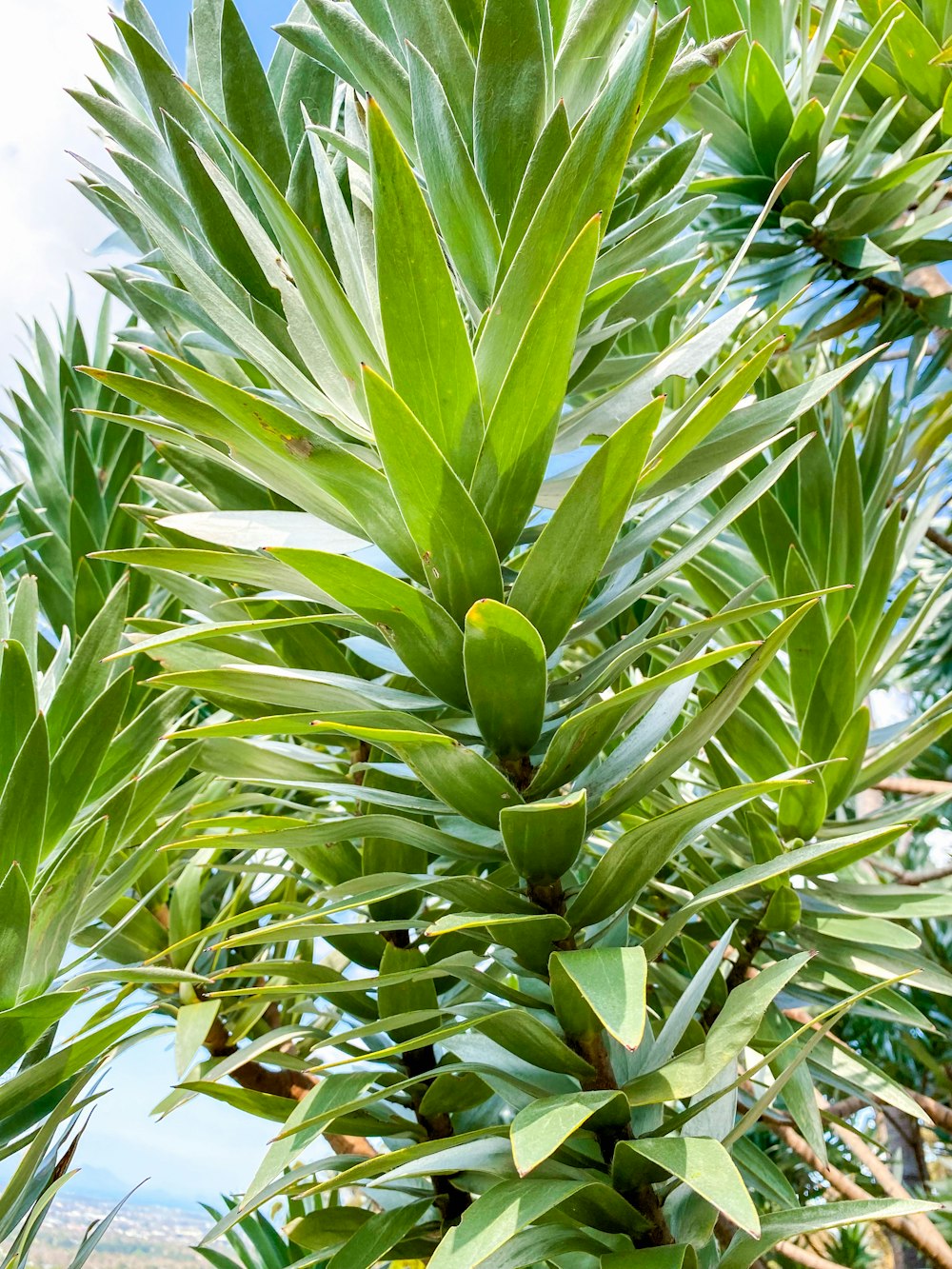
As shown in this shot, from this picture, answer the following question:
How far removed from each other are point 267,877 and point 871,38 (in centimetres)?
86

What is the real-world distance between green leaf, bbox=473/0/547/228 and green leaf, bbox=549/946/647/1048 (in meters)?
0.37

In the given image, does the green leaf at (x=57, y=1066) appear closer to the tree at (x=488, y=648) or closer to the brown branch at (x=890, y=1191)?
the tree at (x=488, y=648)

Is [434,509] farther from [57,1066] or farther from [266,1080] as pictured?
[266,1080]

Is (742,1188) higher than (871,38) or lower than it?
lower

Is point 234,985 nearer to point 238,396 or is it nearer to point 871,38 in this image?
point 238,396

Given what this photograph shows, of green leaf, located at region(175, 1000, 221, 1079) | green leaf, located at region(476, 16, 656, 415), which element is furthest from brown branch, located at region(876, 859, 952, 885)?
green leaf, located at region(476, 16, 656, 415)

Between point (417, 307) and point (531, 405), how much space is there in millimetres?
57

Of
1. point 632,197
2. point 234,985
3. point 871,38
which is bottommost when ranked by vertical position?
point 234,985

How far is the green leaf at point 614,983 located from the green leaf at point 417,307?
0.21 meters

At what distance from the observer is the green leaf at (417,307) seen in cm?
37

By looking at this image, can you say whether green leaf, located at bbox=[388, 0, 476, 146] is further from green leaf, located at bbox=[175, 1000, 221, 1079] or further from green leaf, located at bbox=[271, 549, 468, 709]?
green leaf, located at bbox=[175, 1000, 221, 1079]

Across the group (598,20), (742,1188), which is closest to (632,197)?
(598,20)

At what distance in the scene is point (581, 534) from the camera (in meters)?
0.39

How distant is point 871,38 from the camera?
2.67ft
